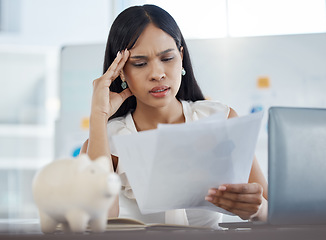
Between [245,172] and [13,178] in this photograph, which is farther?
[13,178]

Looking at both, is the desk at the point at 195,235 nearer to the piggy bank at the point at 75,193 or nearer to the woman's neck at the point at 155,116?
the piggy bank at the point at 75,193

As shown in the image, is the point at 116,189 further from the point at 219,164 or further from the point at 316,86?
the point at 316,86

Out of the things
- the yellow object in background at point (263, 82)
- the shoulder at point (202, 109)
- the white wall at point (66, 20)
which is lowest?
the shoulder at point (202, 109)

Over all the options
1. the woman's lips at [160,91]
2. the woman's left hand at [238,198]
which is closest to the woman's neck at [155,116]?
the woman's lips at [160,91]

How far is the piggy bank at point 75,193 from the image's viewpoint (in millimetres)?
579

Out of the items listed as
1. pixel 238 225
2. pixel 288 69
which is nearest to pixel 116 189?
pixel 238 225

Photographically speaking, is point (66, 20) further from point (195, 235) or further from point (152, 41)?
point (195, 235)

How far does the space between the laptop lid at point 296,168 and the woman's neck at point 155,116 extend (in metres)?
0.86

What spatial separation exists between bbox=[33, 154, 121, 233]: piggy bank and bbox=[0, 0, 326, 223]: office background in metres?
2.38

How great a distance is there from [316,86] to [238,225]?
2311 millimetres

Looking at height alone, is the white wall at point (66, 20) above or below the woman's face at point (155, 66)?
above

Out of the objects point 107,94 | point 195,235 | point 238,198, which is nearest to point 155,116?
point 107,94

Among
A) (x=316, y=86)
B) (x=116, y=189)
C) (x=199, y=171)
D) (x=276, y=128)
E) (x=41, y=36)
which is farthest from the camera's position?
(x=41, y=36)

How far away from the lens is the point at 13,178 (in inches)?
149
